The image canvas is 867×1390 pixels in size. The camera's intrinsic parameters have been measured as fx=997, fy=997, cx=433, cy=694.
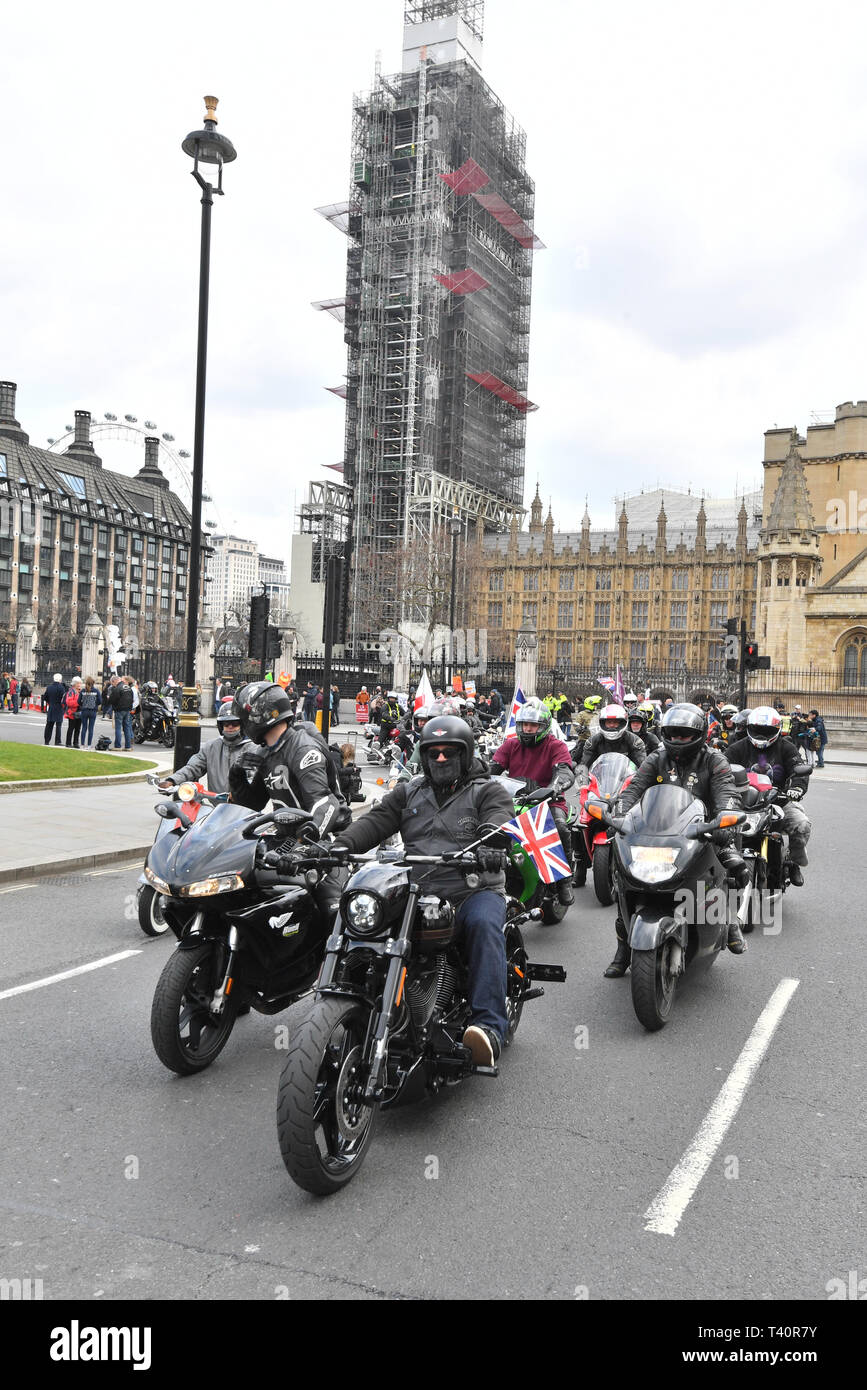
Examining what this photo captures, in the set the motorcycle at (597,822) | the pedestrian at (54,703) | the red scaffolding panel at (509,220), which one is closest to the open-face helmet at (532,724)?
the motorcycle at (597,822)

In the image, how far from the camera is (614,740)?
31.0 feet

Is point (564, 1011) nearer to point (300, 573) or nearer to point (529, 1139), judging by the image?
point (529, 1139)

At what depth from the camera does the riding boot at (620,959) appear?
672 cm

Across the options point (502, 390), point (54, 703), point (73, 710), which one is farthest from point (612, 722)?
point (502, 390)

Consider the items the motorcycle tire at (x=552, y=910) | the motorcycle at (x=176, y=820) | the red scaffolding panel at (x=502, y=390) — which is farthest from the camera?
the red scaffolding panel at (x=502, y=390)

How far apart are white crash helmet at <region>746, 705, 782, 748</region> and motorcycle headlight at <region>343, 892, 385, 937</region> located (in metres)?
6.04

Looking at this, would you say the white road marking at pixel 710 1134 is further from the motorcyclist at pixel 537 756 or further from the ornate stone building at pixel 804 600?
the ornate stone building at pixel 804 600

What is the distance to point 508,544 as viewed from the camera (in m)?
79.8

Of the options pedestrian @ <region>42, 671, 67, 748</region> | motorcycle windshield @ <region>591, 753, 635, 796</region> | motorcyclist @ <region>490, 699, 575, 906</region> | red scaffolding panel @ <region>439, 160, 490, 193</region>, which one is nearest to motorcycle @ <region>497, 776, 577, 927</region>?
motorcyclist @ <region>490, 699, 575, 906</region>

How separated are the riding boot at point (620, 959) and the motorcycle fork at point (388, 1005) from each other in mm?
3005

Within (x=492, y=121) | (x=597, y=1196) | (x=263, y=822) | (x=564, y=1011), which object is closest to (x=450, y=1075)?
(x=597, y=1196)

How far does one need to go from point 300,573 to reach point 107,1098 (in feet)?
247

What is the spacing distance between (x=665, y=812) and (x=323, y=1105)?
3026 millimetres

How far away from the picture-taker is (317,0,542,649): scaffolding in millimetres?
70188
